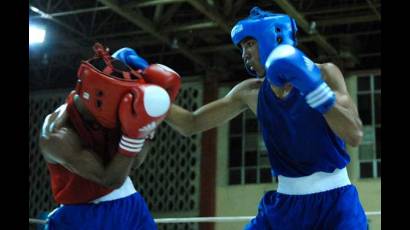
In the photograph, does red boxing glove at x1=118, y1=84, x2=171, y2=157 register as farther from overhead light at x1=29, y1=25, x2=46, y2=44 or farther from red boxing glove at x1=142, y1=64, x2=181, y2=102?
overhead light at x1=29, y1=25, x2=46, y2=44

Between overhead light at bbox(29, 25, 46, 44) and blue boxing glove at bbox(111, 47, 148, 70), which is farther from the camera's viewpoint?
overhead light at bbox(29, 25, 46, 44)

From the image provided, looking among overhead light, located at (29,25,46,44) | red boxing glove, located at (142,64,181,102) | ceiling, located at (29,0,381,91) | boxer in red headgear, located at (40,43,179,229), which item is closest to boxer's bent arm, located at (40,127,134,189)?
boxer in red headgear, located at (40,43,179,229)

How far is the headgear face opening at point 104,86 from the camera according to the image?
1.79 meters

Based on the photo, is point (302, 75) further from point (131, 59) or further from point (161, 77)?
point (131, 59)

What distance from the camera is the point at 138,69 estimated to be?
1.98 metres

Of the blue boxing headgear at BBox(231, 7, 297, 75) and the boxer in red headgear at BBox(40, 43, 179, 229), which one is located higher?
the blue boxing headgear at BBox(231, 7, 297, 75)

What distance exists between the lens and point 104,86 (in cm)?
179

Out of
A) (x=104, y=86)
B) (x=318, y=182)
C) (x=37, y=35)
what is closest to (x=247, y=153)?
(x=37, y=35)

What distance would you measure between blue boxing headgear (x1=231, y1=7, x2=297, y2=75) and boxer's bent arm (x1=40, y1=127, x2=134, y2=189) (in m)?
0.58

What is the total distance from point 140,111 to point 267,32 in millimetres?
550

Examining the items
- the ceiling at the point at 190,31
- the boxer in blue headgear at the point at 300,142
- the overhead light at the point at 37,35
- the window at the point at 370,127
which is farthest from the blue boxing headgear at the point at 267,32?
the window at the point at 370,127

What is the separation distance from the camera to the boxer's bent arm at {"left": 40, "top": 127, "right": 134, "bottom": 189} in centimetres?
184
